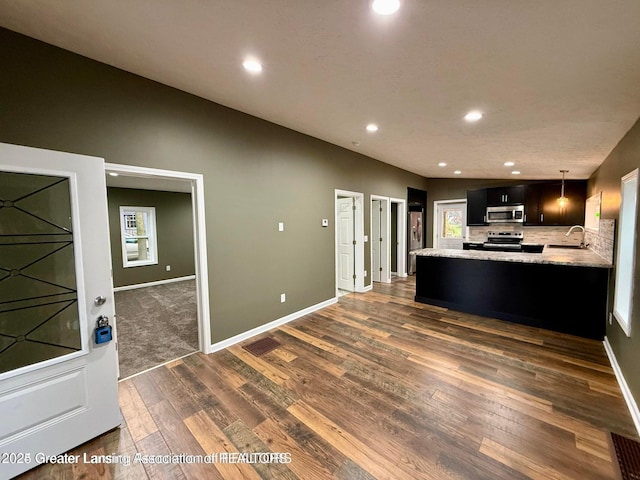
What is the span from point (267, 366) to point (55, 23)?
3191 millimetres

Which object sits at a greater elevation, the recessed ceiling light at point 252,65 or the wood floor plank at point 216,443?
the recessed ceiling light at point 252,65

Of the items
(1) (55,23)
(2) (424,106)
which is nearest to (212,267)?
(1) (55,23)

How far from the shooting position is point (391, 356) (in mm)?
2957

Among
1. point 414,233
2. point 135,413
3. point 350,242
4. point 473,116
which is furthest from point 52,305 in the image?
point 414,233

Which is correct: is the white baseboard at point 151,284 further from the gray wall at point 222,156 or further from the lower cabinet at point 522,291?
the lower cabinet at point 522,291

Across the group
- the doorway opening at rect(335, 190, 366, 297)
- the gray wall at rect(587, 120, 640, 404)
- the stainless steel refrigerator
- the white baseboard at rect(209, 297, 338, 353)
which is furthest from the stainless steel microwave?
the white baseboard at rect(209, 297, 338, 353)

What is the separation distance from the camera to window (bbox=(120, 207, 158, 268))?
633 cm

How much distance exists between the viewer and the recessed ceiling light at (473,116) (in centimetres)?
287

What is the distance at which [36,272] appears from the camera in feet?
5.78

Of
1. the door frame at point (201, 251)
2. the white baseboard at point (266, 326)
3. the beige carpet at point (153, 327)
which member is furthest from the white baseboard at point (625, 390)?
the beige carpet at point (153, 327)

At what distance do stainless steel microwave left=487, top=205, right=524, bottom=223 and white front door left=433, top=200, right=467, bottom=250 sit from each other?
2.36ft

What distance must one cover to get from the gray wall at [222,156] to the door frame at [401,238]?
1869mm

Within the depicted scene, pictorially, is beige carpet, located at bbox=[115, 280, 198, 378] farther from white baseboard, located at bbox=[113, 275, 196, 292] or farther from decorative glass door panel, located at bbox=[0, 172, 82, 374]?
decorative glass door panel, located at bbox=[0, 172, 82, 374]

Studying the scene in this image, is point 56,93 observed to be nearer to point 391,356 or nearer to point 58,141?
point 58,141
